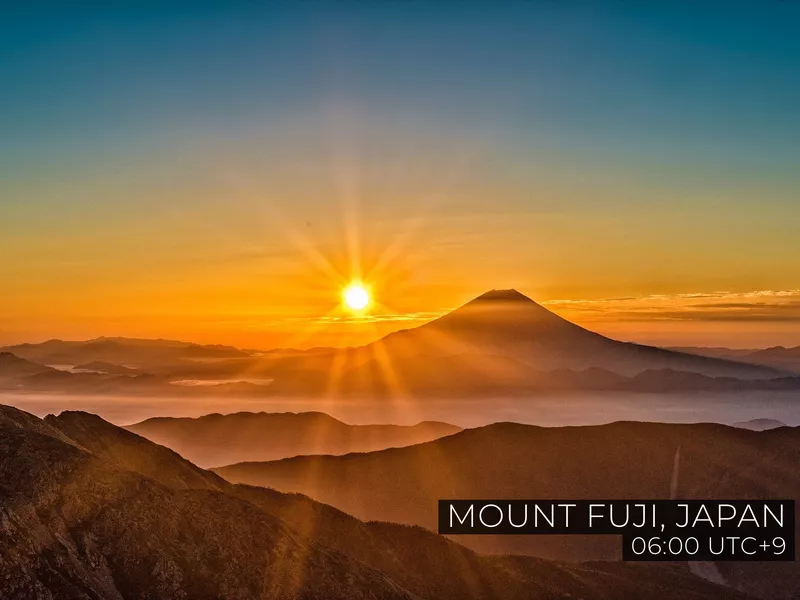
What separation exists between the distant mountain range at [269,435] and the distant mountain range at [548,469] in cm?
5634

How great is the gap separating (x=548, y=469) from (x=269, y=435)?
87709mm

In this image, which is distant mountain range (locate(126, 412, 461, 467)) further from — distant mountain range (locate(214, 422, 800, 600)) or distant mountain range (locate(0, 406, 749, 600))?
distant mountain range (locate(0, 406, 749, 600))

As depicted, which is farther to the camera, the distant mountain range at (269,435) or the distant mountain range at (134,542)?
the distant mountain range at (269,435)

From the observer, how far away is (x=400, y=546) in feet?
190

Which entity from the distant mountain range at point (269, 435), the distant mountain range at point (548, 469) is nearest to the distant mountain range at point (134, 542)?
the distant mountain range at point (548, 469)

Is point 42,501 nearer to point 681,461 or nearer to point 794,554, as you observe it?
point 794,554

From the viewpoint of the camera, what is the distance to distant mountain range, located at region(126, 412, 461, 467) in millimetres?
176000

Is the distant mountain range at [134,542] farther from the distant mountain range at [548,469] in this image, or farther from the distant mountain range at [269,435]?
the distant mountain range at [269,435]

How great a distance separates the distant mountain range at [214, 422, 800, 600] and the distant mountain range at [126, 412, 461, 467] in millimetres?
56339

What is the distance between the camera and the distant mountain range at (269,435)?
577 ft

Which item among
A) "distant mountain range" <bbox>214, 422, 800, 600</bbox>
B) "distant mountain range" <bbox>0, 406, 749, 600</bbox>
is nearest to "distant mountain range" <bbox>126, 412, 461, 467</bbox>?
"distant mountain range" <bbox>214, 422, 800, 600</bbox>

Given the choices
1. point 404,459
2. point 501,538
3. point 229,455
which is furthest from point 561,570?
point 229,455

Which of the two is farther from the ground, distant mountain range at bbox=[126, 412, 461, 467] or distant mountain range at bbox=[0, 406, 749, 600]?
distant mountain range at bbox=[0, 406, 749, 600]

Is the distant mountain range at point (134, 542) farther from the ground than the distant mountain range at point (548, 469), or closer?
farther from the ground
